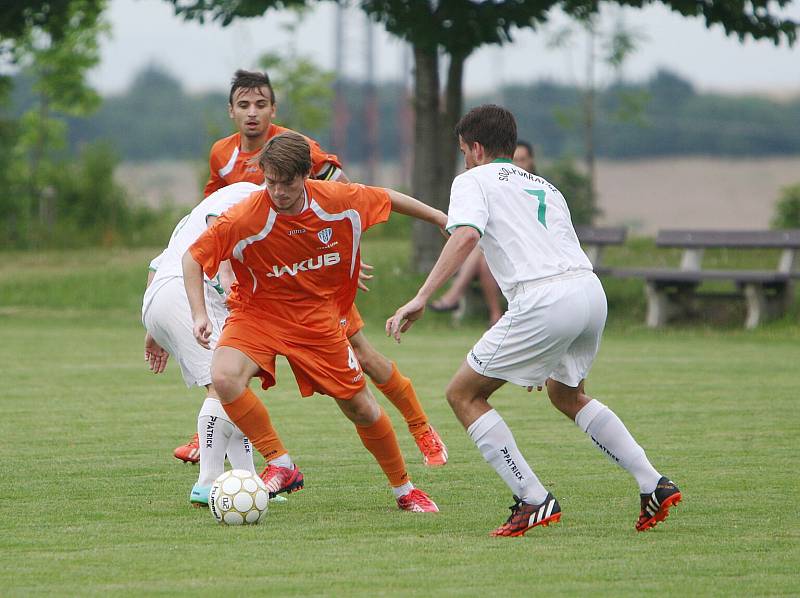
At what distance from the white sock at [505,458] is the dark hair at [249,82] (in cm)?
254

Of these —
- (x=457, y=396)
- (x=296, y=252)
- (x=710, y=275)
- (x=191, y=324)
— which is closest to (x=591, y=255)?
(x=710, y=275)

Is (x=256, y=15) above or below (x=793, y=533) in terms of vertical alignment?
above

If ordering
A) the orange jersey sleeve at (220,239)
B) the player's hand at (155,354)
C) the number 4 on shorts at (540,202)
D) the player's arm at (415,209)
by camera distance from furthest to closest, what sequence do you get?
1. the player's hand at (155,354)
2. the player's arm at (415,209)
3. the orange jersey sleeve at (220,239)
4. the number 4 on shorts at (540,202)

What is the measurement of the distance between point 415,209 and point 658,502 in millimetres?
1726

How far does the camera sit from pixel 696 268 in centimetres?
1648

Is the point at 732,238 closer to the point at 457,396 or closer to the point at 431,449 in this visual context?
the point at 431,449

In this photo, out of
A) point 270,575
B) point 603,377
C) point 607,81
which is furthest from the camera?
point 607,81

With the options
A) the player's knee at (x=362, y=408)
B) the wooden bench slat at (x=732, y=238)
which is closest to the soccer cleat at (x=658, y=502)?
the player's knee at (x=362, y=408)

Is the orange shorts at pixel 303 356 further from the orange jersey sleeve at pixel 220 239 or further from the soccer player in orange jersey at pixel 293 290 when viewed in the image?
the orange jersey sleeve at pixel 220 239

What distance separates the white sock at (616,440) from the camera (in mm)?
5547

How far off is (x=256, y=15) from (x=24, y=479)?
11469 mm

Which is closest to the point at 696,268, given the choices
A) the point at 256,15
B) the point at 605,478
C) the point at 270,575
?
the point at 256,15

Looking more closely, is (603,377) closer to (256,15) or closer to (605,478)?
(605,478)

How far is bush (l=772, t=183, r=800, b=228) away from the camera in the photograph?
24089mm
